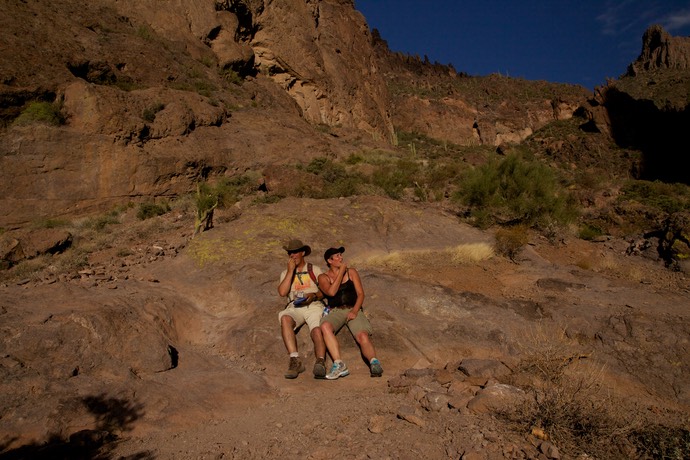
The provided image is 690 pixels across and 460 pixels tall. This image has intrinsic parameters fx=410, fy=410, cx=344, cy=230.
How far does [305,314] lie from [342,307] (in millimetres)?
462

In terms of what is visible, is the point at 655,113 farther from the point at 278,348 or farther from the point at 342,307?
the point at 278,348

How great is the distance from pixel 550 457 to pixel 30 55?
17.9 m

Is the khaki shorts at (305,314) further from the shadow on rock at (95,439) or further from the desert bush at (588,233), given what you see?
the desert bush at (588,233)

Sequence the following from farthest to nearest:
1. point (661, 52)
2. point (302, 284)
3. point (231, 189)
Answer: point (661, 52) → point (231, 189) → point (302, 284)

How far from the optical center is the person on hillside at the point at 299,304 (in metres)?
4.58

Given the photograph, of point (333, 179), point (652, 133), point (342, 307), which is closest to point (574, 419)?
point (342, 307)

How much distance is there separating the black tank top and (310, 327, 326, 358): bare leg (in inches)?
17.1

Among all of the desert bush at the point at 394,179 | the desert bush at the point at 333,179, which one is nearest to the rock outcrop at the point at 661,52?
the desert bush at the point at 394,179

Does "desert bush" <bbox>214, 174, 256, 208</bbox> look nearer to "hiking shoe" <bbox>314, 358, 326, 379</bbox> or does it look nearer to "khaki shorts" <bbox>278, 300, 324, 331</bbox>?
"khaki shorts" <bbox>278, 300, 324, 331</bbox>

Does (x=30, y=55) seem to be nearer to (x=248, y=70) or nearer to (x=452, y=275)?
(x=248, y=70)

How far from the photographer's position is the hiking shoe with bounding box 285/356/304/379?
432cm

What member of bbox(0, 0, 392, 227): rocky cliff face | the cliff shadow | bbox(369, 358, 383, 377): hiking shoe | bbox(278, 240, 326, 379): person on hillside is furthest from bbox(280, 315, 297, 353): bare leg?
the cliff shadow

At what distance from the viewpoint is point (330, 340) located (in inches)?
180

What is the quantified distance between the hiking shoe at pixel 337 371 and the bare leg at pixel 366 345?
320mm
